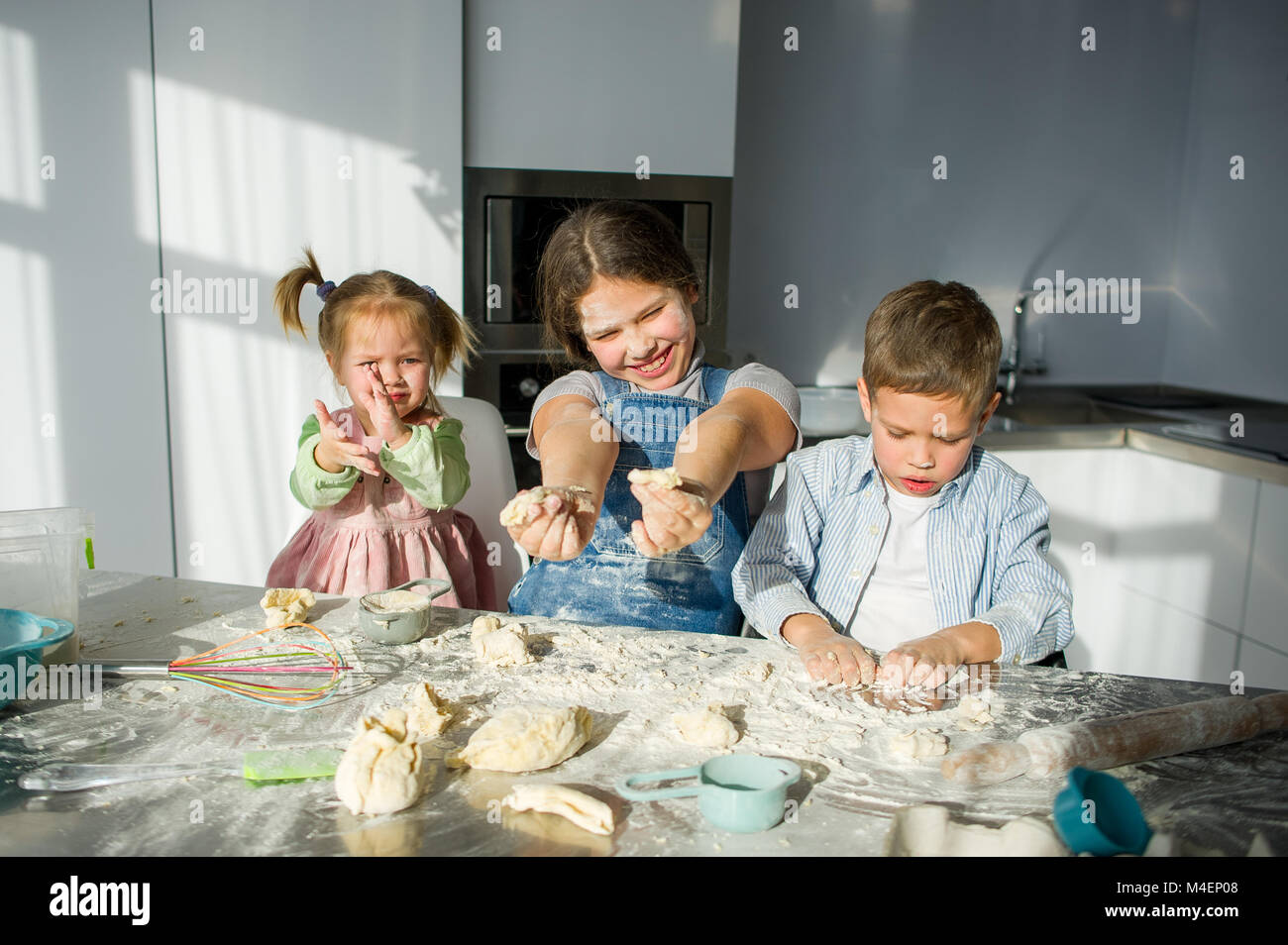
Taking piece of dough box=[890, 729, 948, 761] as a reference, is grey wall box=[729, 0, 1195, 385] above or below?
above

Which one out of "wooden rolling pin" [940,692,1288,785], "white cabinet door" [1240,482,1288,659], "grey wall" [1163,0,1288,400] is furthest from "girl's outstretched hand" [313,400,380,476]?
"grey wall" [1163,0,1288,400]

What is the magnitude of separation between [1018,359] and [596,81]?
1.65 m

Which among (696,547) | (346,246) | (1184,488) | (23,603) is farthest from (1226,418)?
(23,603)

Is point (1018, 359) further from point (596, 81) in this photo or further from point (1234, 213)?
point (596, 81)

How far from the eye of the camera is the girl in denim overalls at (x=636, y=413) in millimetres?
1406

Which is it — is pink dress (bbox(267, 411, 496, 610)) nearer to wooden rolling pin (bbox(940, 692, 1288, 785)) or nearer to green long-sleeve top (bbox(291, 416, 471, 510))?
green long-sleeve top (bbox(291, 416, 471, 510))

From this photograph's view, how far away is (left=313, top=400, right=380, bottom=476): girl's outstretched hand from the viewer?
4.75 feet

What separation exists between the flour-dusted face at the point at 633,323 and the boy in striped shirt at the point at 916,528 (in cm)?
28

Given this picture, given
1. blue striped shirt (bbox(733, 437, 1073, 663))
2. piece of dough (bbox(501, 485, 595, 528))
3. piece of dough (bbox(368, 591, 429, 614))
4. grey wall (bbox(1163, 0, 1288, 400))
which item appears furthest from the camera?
grey wall (bbox(1163, 0, 1288, 400))

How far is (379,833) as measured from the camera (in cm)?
83

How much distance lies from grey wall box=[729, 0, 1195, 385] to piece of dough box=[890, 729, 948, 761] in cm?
207

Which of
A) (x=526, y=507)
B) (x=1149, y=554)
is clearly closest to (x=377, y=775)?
(x=526, y=507)

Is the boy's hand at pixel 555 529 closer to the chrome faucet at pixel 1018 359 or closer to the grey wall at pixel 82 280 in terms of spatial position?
the grey wall at pixel 82 280

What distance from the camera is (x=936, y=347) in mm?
1301
